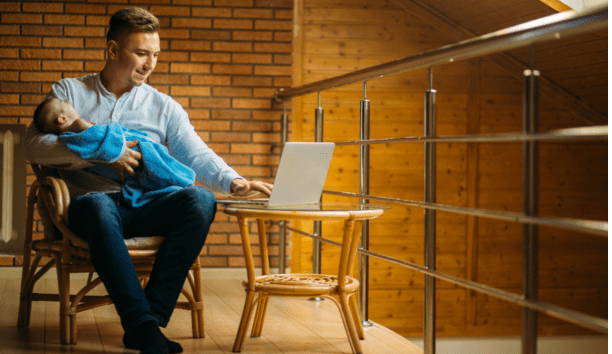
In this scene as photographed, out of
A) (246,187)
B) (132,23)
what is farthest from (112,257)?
(132,23)

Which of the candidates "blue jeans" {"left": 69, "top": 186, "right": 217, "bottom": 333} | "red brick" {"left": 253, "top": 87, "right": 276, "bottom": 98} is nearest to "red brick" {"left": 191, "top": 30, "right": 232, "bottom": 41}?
"red brick" {"left": 253, "top": 87, "right": 276, "bottom": 98}

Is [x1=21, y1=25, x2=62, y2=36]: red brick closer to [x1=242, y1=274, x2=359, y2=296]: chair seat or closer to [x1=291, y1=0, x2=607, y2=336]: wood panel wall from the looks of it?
[x1=291, y1=0, x2=607, y2=336]: wood panel wall

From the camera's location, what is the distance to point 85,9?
141 inches

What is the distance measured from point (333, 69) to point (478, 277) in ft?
6.06

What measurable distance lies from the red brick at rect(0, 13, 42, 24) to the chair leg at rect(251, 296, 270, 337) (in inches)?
91.5

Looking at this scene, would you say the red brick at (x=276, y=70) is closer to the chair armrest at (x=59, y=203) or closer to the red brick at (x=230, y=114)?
the red brick at (x=230, y=114)

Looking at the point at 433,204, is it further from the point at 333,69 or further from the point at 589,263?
the point at 589,263

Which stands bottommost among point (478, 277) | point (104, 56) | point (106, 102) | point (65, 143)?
point (478, 277)

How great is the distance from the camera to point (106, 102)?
218 cm

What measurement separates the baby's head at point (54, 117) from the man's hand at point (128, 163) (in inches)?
7.4

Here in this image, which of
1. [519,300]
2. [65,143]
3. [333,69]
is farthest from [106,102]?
[333,69]

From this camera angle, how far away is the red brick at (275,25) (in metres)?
3.74

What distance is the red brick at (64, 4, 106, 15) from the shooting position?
3.57 m

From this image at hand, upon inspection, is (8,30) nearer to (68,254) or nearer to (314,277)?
(68,254)
